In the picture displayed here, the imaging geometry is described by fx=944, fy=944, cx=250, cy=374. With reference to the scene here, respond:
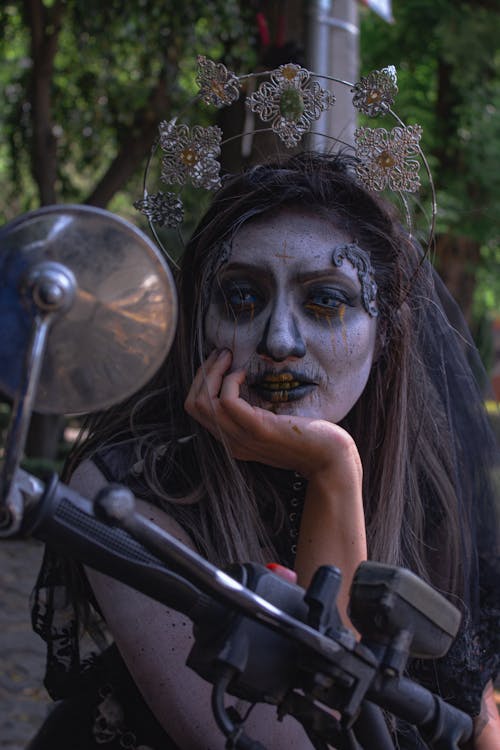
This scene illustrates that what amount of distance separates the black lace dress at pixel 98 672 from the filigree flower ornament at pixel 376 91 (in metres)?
0.94

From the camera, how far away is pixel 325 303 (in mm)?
1986

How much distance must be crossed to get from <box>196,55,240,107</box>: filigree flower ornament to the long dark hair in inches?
10.5

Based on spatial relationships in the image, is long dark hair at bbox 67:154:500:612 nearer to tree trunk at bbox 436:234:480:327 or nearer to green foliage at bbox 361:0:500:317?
green foliage at bbox 361:0:500:317

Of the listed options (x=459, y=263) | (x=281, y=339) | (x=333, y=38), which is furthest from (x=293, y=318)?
(x=459, y=263)

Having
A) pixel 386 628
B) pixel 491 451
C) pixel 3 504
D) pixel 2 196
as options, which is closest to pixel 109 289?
pixel 3 504

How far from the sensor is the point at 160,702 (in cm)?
163

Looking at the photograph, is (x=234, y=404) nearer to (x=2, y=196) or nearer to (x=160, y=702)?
(x=160, y=702)

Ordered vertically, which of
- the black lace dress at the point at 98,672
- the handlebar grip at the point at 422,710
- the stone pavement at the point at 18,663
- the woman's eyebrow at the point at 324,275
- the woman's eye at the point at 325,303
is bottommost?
the stone pavement at the point at 18,663

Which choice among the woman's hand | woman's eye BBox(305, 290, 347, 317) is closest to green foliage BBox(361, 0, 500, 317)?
woman's eye BBox(305, 290, 347, 317)

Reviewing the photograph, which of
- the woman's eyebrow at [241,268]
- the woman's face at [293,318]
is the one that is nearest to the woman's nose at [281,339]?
the woman's face at [293,318]

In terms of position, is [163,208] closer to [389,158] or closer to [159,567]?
[389,158]

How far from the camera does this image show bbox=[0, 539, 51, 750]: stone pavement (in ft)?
16.0

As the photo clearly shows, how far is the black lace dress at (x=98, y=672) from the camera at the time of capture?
199 cm

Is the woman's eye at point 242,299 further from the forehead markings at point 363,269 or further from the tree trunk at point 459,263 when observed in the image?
the tree trunk at point 459,263
